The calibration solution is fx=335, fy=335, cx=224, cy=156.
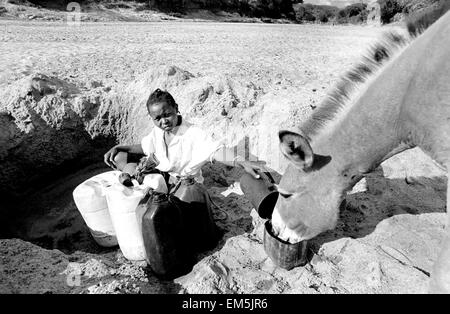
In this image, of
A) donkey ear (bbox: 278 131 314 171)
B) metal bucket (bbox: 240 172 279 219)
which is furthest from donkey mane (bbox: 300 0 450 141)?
metal bucket (bbox: 240 172 279 219)

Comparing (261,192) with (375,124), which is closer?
(375,124)

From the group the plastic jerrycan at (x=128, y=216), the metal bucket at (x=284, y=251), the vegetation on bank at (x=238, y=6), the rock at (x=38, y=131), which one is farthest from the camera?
the vegetation on bank at (x=238, y=6)

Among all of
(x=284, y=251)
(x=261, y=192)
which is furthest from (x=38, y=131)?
(x=284, y=251)

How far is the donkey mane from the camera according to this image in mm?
2072

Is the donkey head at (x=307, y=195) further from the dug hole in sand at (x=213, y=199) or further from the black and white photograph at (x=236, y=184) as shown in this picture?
the dug hole in sand at (x=213, y=199)

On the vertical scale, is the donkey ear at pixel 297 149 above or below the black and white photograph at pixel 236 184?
above

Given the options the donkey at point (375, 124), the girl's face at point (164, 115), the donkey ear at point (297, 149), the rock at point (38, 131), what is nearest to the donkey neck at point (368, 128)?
the donkey at point (375, 124)

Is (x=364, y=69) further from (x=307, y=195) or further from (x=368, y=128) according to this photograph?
(x=307, y=195)

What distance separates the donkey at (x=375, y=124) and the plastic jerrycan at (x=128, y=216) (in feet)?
3.85

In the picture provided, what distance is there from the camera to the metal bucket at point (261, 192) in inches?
105

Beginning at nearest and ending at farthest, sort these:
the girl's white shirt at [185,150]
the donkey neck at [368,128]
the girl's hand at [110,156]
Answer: the donkey neck at [368,128] < the girl's white shirt at [185,150] < the girl's hand at [110,156]

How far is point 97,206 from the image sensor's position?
9.61ft

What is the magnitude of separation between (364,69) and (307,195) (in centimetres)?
88
